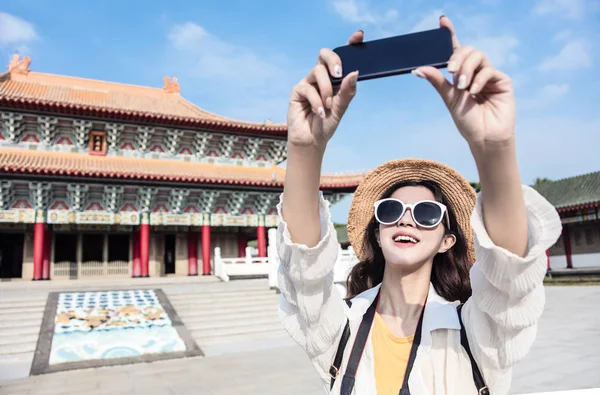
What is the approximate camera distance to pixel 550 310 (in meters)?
11.0

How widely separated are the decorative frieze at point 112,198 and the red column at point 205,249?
3.25m

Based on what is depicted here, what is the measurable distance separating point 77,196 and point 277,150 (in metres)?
8.21

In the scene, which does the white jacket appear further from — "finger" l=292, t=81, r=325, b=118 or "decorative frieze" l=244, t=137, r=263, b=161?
"decorative frieze" l=244, t=137, r=263, b=161

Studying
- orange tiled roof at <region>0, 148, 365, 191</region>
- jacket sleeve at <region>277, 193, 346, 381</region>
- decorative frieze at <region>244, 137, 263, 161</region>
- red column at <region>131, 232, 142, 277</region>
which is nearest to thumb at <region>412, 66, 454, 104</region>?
jacket sleeve at <region>277, 193, 346, 381</region>

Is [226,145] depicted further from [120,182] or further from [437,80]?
[437,80]

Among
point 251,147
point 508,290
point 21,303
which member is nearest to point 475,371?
point 508,290

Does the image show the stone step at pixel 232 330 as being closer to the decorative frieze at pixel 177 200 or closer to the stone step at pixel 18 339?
the stone step at pixel 18 339

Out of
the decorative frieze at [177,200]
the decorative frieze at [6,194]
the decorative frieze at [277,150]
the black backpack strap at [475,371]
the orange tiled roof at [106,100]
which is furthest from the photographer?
the decorative frieze at [277,150]

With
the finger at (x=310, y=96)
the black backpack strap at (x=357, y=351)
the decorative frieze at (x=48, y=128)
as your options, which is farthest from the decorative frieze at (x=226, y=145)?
the finger at (x=310, y=96)

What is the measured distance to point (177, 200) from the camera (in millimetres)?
17094

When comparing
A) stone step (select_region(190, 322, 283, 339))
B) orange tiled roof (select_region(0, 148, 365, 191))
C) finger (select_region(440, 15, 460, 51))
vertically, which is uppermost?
orange tiled roof (select_region(0, 148, 365, 191))

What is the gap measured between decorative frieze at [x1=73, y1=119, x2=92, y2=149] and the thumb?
17590mm

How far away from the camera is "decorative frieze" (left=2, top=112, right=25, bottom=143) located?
15.6 m

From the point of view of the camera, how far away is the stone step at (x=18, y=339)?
8.42 metres
